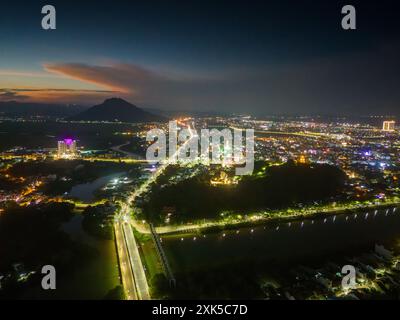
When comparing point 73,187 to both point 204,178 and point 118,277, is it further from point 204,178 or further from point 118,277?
point 118,277

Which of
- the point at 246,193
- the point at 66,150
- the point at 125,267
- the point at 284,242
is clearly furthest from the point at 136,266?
the point at 66,150

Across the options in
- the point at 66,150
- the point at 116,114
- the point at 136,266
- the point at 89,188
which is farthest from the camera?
the point at 116,114

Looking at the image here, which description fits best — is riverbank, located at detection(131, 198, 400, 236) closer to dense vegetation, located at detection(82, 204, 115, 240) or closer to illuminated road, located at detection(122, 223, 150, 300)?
illuminated road, located at detection(122, 223, 150, 300)

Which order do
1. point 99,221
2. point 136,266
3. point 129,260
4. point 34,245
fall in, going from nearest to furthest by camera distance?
point 136,266
point 129,260
point 34,245
point 99,221

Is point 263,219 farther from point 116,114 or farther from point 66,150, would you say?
point 116,114

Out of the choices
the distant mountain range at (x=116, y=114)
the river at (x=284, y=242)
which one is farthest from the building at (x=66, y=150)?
the distant mountain range at (x=116, y=114)

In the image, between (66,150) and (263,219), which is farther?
(66,150)
